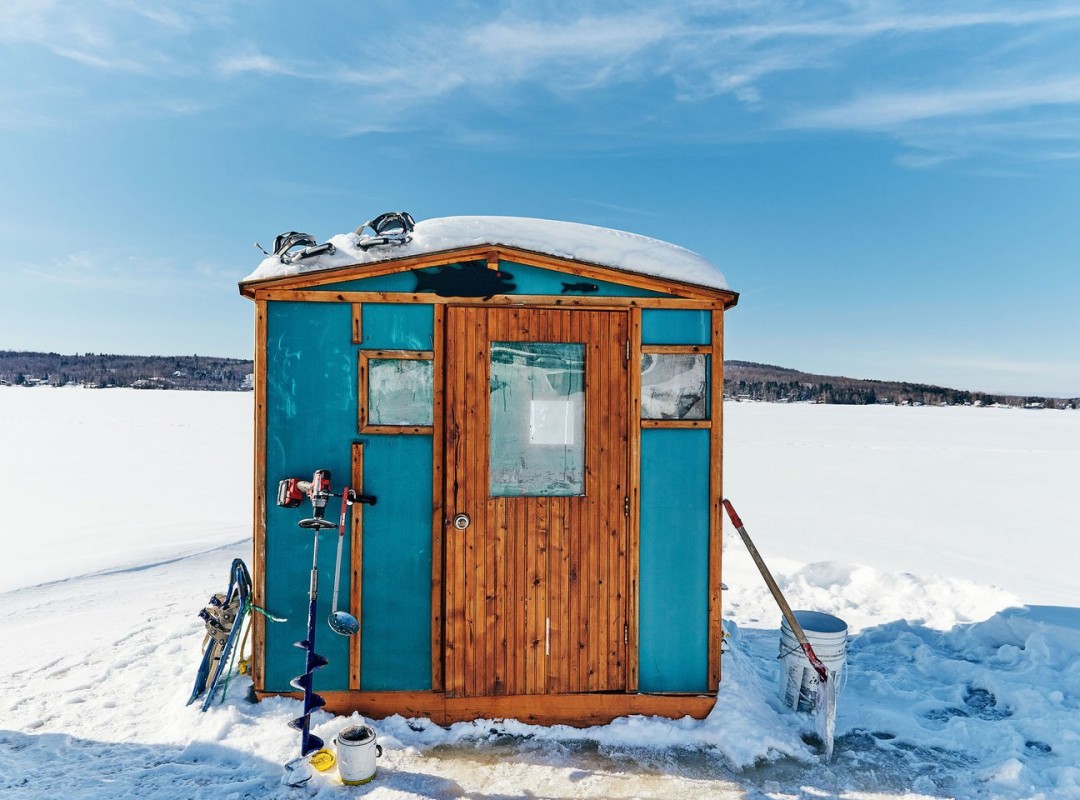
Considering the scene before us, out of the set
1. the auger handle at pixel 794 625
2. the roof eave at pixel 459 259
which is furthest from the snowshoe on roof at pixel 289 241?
the auger handle at pixel 794 625

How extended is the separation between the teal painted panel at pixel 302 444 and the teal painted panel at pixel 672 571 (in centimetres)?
202

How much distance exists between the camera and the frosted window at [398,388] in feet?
13.3

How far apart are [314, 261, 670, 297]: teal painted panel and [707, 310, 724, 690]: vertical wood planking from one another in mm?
526

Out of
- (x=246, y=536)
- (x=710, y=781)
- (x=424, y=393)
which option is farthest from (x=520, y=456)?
(x=246, y=536)

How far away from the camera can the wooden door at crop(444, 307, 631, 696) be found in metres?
4.02

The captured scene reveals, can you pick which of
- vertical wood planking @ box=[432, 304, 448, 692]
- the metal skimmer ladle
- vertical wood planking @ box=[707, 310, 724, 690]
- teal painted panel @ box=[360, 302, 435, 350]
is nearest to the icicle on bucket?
the metal skimmer ladle

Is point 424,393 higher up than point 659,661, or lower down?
higher up

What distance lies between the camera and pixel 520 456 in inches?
160

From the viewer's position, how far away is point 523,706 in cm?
404

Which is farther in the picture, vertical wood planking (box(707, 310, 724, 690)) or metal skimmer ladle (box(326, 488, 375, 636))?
vertical wood planking (box(707, 310, 724, 690))

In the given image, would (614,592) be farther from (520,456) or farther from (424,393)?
(424,393)

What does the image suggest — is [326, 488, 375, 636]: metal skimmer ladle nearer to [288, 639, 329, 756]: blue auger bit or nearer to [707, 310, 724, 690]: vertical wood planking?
[288, 639, 329, 756]: blue auger bit

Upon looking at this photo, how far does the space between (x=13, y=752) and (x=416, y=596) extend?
8.39ft

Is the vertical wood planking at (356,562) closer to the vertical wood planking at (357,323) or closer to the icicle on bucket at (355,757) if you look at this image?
the icicle on bucket at (355,757)
